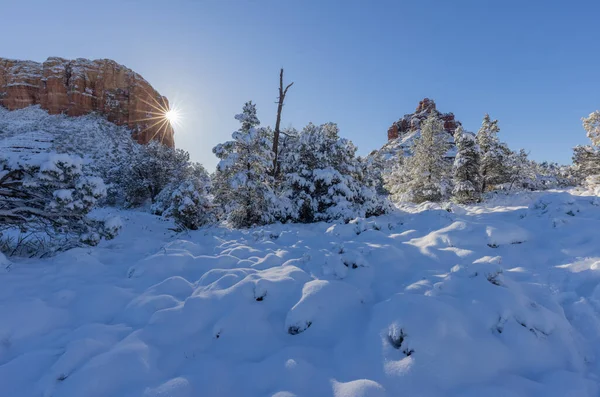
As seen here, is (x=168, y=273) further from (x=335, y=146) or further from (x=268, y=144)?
(x=335, y=146)

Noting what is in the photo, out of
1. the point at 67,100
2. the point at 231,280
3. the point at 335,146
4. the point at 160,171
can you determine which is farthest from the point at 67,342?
the point at 67,100

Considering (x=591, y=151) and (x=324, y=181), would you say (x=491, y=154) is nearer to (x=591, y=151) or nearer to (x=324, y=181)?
(x=591, y=151)

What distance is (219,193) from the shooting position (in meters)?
11.0

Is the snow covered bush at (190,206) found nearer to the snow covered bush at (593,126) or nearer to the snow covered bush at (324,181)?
the snow covered bush at (324,181)

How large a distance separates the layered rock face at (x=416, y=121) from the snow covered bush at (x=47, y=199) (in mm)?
103906

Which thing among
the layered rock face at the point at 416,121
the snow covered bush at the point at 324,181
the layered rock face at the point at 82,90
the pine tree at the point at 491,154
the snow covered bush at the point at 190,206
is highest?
the layered rock face at the point at 416,121

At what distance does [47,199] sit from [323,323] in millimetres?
6614

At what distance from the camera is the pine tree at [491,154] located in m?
16.6

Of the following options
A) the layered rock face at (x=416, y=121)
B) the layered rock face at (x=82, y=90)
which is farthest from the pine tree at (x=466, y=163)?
the layered rock face at (x=416, y=121)

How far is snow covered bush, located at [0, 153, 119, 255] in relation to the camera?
5.45 m

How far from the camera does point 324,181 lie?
35.0 feet

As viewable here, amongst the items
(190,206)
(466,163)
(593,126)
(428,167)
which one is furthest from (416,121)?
(190,206)

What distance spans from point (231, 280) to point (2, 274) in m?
3.83

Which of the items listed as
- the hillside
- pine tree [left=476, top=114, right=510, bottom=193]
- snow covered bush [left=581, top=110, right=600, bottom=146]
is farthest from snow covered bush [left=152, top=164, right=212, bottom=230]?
the hillside
